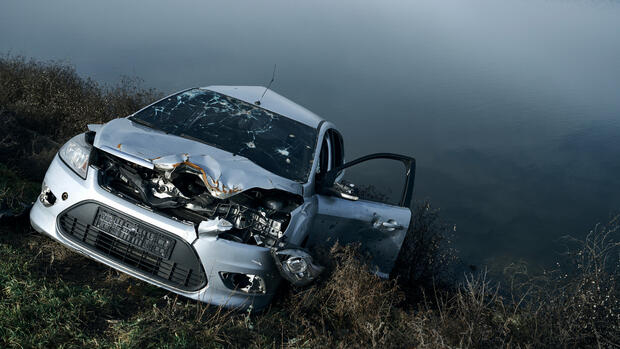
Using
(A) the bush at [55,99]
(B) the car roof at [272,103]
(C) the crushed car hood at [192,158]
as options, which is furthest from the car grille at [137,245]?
(A) the bush at [55,99]

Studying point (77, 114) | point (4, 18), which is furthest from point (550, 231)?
point (4, 18)

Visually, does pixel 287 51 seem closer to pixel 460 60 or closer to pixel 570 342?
pixel 460 60

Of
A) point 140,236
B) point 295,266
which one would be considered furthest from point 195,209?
point 295,266

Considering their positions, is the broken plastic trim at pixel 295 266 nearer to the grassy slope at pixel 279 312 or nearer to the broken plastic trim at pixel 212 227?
the grassy slope at pixel 279 312

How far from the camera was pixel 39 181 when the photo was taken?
5883mm

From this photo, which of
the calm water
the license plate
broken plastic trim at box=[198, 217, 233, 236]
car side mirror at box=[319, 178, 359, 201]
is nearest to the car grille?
the license plate

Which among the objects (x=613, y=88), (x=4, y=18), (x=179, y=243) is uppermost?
(x=613, y=88)

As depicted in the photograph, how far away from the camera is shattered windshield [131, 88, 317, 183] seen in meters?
4.69

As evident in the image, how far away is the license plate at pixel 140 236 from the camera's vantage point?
3.69 metres

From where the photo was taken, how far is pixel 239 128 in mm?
4996

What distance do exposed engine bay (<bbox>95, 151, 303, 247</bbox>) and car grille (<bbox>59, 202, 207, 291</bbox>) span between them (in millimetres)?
170

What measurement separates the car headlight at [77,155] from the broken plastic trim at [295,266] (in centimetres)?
153

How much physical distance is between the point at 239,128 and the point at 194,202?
48.8 inches

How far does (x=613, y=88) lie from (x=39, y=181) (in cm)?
2065
